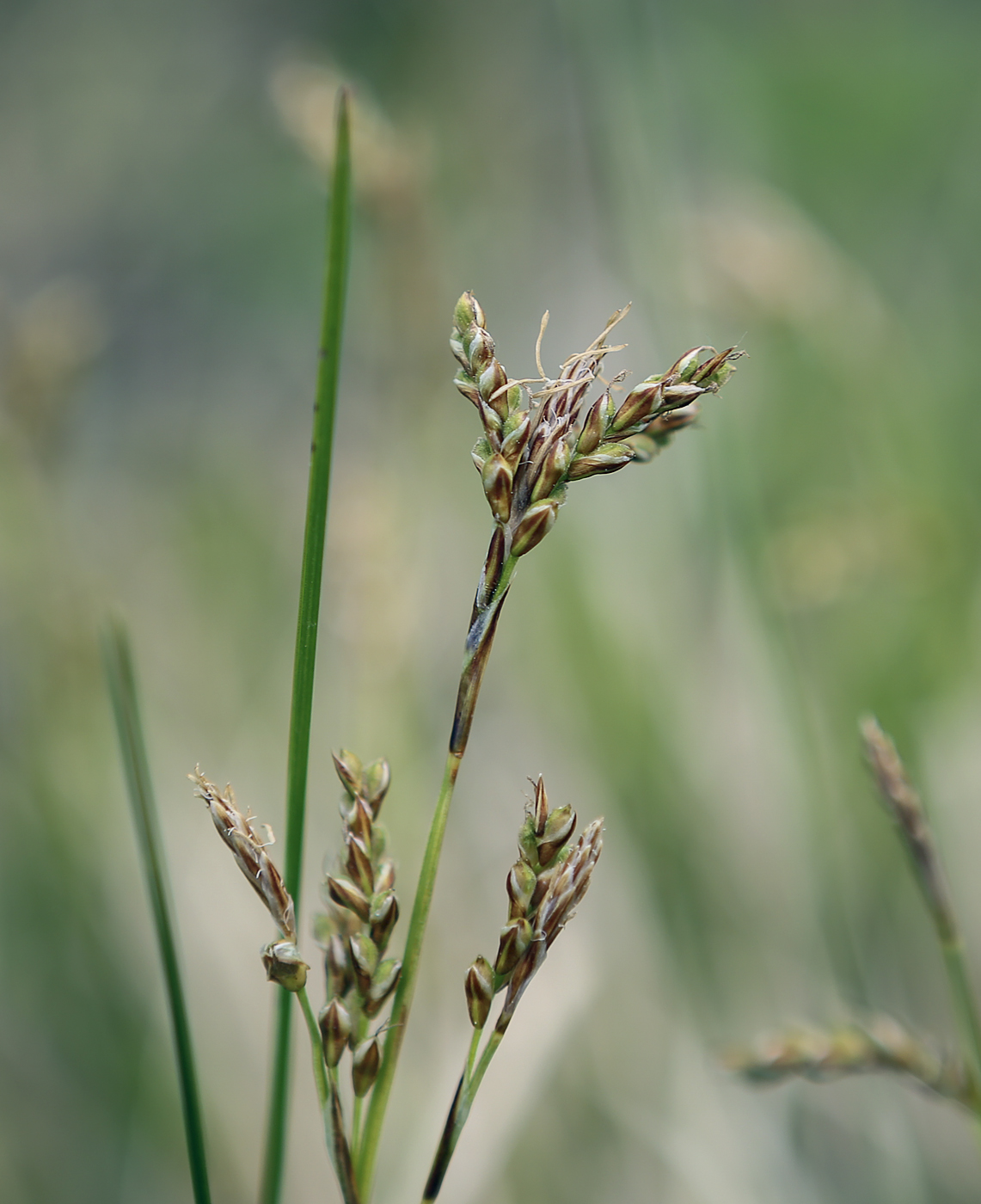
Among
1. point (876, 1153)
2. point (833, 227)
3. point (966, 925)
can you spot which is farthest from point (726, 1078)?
point (833, 227)

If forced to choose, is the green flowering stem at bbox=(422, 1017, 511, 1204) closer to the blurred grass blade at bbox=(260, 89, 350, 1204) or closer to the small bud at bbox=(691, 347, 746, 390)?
the blurred grass blade at bbox=(260, 89, 350, 1204)

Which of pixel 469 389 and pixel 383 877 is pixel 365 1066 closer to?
pixel 383 877

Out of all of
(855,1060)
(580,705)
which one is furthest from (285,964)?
(580,705)

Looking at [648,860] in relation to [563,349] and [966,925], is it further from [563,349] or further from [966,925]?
[563,349]

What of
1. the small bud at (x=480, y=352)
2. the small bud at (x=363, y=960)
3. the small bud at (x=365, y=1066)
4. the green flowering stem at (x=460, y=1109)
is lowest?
the green flowering stem at (x=460, y=1109)

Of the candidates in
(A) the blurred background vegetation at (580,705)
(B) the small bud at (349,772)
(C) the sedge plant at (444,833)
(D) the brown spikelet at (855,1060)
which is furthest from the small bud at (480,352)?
(A) the blurred background vegetation at (580,705)

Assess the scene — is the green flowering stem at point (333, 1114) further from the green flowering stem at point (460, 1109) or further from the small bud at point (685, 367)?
the small bud at point (685, 367)

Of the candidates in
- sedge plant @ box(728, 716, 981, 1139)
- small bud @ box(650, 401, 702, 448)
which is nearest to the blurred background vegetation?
sedge plant @ box(728, 716, 981, 1139)
